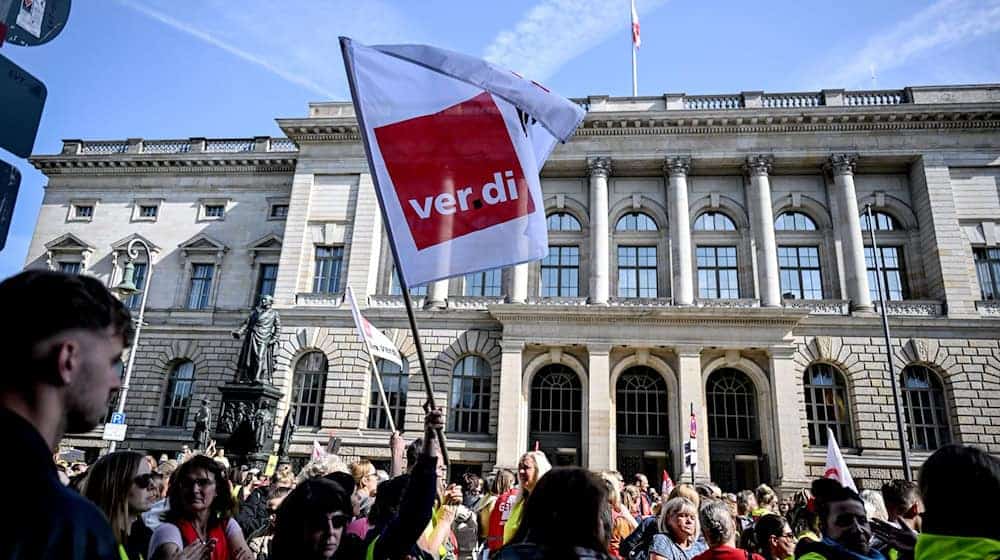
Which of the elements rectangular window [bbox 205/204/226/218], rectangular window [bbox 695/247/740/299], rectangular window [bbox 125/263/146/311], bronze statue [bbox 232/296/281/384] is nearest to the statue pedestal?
bronze statue [bbox 232/296/281/384]

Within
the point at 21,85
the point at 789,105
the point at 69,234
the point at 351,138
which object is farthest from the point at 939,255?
the point at 69,234

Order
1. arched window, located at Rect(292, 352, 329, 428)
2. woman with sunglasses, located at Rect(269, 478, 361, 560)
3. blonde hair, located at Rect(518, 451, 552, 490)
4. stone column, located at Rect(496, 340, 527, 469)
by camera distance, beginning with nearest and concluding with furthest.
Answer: woman with sunglasses, located at Rect(269, 478, 361, 560) < blonde hair, located at Rect(518, 451, 552, 490) < stone column, located at Rect(496, 340, 527, 469) < arched window, located at Rect(292, 352, 329, 428)

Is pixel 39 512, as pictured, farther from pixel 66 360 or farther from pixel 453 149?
pixel 453 149

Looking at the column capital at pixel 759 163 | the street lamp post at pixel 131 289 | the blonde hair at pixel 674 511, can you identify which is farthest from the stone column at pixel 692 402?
the street lamp post at pixel 131 289

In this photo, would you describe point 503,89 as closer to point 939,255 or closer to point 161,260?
point 939,255

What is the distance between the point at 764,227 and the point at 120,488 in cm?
2698

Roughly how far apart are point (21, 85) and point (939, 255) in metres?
30.0

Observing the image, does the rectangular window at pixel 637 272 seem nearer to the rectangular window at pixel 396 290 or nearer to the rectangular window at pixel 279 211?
the rectangular window at pixel 396 290

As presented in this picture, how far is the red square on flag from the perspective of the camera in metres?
4.90

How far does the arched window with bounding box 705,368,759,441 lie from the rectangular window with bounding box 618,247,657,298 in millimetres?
4670

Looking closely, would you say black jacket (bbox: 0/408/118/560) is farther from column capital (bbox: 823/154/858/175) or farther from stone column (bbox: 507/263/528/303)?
column capital (bbox: 823/154/858/175)

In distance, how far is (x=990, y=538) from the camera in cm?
267

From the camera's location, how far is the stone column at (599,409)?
23.7m

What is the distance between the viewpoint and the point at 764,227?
26.6 meters
